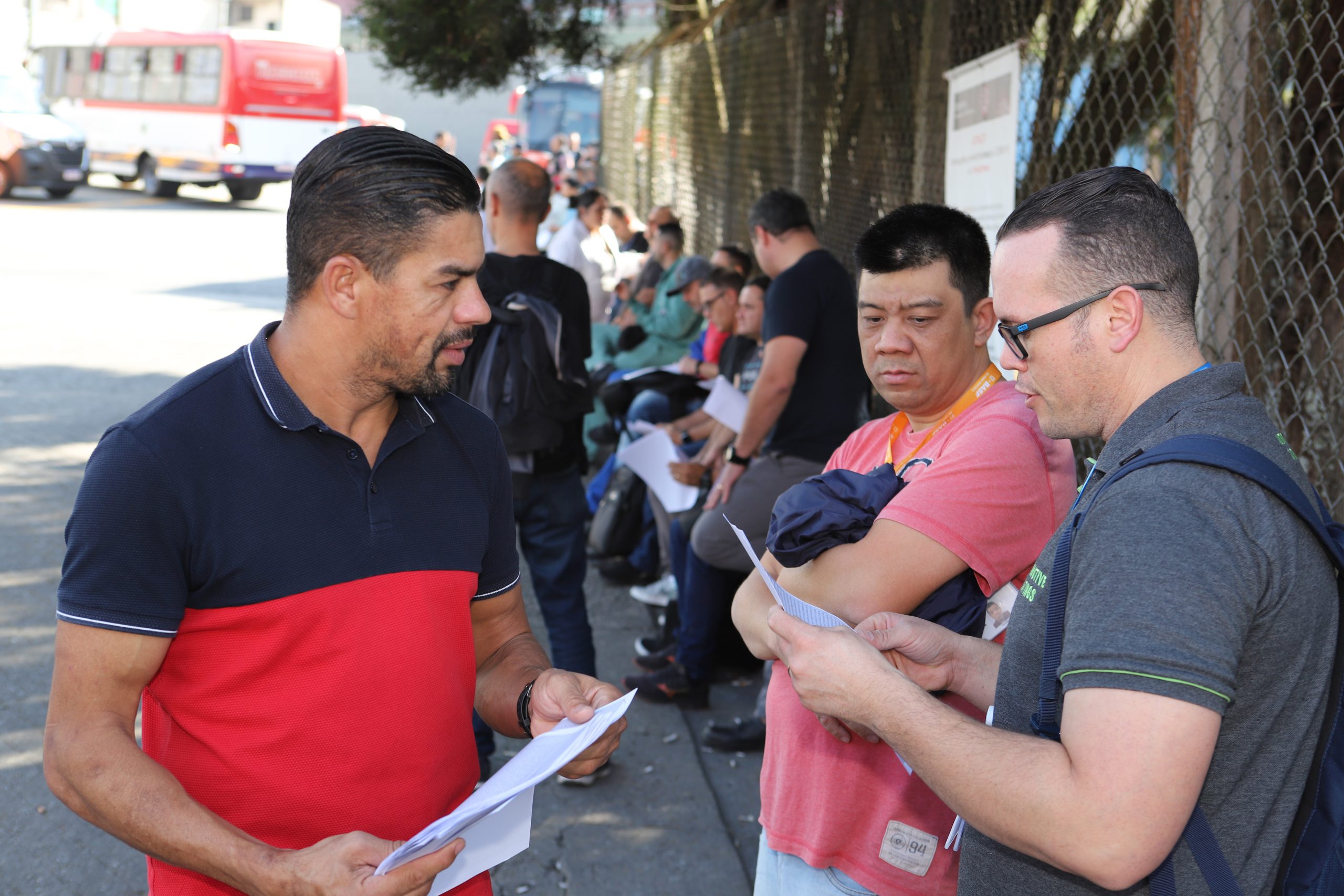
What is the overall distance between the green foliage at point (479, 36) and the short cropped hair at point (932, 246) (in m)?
9.69

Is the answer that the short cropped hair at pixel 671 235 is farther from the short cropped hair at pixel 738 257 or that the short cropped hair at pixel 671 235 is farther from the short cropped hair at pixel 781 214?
the short cropped hair at pixel 781 214

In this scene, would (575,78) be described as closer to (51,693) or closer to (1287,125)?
(1287,125)

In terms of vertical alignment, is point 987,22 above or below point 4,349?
above

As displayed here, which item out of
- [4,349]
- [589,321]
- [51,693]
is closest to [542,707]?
[51,693]

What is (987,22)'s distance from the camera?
473cm

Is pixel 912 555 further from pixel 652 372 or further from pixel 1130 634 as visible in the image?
pixel 652 372

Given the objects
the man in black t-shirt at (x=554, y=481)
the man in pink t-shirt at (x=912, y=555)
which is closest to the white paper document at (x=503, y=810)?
the man in pink t-shirt at (x=912, y=555)

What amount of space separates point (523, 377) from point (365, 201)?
250cm

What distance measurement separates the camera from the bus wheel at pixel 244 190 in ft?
87.9

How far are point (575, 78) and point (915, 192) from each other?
81.4 ft

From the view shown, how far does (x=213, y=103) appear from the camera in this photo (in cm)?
2480

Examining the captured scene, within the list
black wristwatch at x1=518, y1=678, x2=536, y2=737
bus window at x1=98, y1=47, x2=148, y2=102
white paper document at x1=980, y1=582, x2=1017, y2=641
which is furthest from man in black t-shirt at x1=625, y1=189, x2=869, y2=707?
bus window at x1=98, y1=47, x2=148, y2=102

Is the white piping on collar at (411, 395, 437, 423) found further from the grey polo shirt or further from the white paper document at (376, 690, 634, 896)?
the grey polo shirt

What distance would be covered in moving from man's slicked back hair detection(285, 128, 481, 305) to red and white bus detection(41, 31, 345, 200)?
77.9 feet
